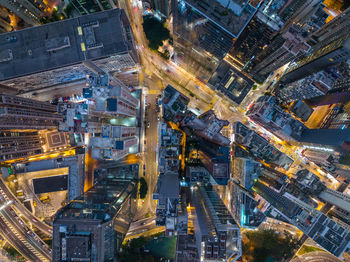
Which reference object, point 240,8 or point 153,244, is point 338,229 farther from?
point 240,8

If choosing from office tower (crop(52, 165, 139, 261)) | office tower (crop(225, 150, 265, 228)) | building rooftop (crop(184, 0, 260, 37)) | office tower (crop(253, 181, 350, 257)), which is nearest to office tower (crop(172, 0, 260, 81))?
building rooftop (crop(184, 0, 260, 37))

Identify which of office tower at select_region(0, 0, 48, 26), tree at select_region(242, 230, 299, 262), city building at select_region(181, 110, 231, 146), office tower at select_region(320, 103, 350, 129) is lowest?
tree at select_region(242, 230, 299, 262)

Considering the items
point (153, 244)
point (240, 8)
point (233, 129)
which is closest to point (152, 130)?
point (233, 129)

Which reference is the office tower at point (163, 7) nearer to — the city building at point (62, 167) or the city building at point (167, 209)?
the city building at point (167, 209)

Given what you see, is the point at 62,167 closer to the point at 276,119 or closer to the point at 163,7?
the point at 163,7

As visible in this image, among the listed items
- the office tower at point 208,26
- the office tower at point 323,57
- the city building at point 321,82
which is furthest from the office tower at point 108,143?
the office tower at point 323,57

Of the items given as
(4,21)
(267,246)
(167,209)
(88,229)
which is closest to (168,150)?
(167,209)

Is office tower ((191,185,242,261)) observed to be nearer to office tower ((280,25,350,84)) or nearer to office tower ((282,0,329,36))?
office tower ((280,25,350,84))
